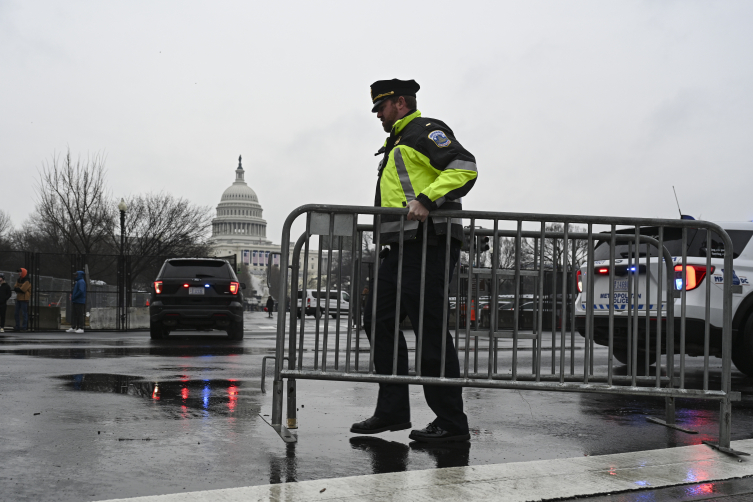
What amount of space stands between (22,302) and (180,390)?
16721mm

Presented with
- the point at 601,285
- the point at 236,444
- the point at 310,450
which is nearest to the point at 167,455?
the point at 236,444

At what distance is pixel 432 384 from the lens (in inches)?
180

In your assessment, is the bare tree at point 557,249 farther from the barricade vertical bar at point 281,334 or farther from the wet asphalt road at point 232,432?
the barricade vertical bar at point 281,334

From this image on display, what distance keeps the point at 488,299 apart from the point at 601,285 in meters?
0.91

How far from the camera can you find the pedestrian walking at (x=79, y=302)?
19716mm

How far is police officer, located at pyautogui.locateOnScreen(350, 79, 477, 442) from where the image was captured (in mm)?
4641

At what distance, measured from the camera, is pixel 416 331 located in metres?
4.78

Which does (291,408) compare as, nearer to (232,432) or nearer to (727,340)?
(232,432)

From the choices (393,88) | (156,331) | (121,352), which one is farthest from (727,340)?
(156,331)

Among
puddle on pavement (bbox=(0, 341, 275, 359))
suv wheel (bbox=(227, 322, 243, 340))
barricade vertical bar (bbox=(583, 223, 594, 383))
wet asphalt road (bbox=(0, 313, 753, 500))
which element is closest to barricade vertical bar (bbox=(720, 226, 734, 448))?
wet asphalt road (bbox=(0, 313, 753, 500))

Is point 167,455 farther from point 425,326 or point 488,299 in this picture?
point 488,299

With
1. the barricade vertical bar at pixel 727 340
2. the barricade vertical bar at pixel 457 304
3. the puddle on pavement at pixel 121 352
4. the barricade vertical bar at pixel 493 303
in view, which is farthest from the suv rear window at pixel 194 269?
the barricade vertical bar at pixel 727 340

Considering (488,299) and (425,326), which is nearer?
(425,326)

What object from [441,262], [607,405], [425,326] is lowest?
[607,405]
